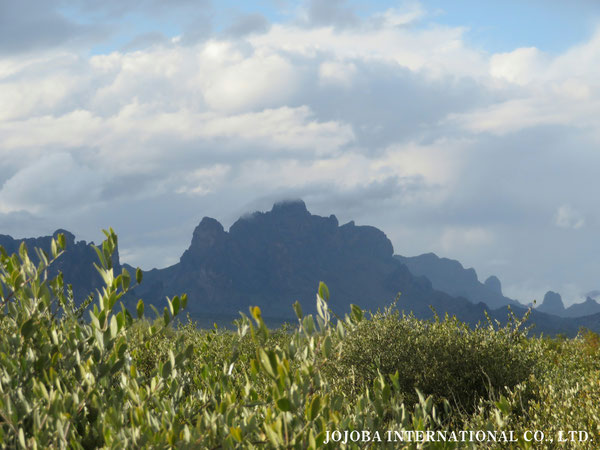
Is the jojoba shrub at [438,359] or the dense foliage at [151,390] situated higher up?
the dense foliage at [151,390]

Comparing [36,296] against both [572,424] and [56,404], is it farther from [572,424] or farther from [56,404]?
[572,424]

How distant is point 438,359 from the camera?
12375 mm

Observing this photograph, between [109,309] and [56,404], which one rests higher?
[109,309]

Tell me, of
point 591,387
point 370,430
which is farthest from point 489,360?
point 370,430

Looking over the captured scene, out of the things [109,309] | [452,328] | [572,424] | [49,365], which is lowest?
[572,424]

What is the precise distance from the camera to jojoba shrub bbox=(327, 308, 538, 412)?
39.6ft

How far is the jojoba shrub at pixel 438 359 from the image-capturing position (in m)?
12.1

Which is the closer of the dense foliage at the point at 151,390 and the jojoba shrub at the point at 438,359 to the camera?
the dense foliage at the point at 151,390

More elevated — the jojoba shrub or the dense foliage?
the dense foliage

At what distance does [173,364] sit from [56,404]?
2.90 ft

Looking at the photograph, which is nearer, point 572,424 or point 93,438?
point 93,438

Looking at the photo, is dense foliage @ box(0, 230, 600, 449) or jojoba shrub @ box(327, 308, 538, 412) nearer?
dense foliage @ box(0, 230, 600, 449)

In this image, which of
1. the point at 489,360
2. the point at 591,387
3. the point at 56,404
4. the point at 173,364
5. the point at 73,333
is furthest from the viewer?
the point at 489,360

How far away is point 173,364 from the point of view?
436cm
